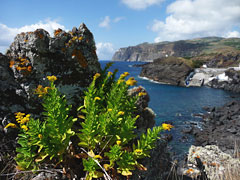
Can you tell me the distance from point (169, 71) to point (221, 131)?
5575 centimetres

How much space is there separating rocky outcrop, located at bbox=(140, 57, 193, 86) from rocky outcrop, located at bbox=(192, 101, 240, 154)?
40.0m

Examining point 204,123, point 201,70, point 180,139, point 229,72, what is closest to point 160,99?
point 204,123

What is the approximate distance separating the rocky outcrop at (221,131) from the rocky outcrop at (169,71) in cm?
3997

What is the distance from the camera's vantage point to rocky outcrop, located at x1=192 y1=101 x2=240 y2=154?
61.5 ft

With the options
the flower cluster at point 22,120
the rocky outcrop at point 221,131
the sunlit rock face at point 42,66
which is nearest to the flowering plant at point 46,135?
the flower cluster at point 22,120

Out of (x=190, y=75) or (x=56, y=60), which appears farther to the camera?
(x=190, y=75)

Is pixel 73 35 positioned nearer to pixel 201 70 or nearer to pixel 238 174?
pixel 238 174

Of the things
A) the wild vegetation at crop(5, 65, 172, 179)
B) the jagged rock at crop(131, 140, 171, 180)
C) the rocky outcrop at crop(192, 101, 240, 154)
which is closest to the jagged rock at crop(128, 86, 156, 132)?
the jagged rock at crop(131, 140, 171, 180)

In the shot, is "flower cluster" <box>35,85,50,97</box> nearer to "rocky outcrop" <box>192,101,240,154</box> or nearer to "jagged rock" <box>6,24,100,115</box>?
"jagged rock" <box>6,24,100,115</box>

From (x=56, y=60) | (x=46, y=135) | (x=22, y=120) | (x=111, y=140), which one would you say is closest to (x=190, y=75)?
(x=56, y=60)

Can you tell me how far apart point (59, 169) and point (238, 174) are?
3844 millimetres

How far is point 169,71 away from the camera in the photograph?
7581 cm

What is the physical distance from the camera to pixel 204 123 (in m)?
27.5

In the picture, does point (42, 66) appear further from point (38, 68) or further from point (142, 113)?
point (142, 113)
